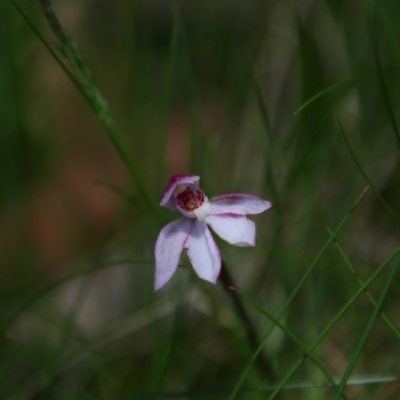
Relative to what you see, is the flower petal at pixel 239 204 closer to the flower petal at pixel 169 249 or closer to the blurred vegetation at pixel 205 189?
the flower petal at pixel 169 249

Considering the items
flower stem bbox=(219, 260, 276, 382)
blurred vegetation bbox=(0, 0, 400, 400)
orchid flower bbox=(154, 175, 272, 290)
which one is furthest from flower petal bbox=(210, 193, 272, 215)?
blurred vegetation bbox=(0, 0, 400, 400)

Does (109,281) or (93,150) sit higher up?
(93,150)

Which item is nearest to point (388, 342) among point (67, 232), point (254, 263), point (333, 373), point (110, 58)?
point (333, 373)

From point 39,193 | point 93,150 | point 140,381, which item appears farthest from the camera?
point 93,150

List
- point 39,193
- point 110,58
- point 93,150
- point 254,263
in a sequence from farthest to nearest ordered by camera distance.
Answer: point 110,58
point 93,150
point 39,193
point 254,263

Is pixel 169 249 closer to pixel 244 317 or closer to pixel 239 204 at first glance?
pixel 239 204

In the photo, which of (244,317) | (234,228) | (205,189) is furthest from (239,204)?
(205,189)

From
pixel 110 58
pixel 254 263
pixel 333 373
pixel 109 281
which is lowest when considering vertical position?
pixel 333 373

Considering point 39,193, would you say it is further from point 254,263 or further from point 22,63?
point 254,263

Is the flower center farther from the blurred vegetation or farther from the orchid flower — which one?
the blurred vegetation
